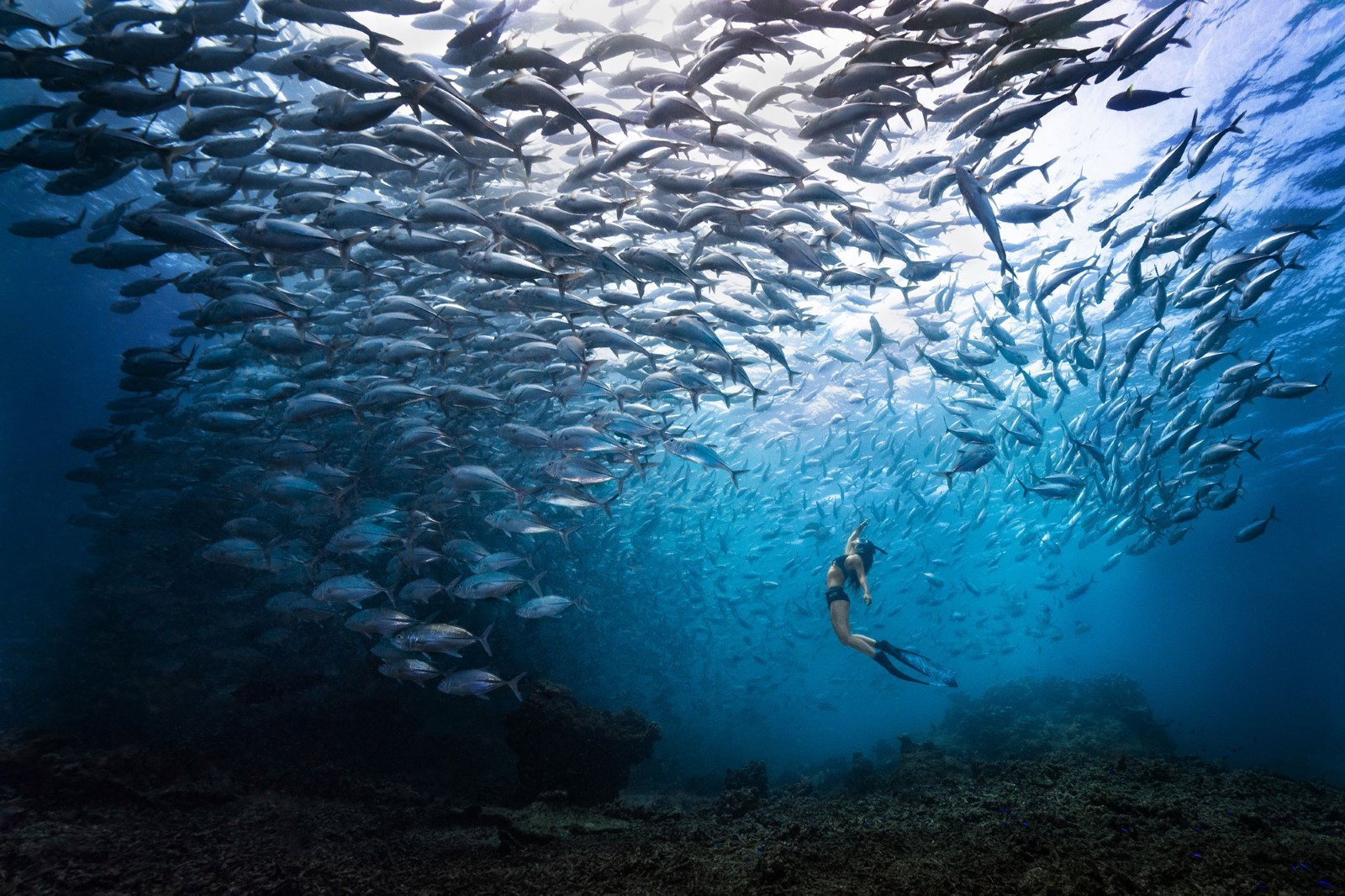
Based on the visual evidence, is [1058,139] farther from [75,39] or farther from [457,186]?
[75,39]

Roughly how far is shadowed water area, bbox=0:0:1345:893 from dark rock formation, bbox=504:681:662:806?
0.06 m

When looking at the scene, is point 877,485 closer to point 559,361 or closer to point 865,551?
point 865,551

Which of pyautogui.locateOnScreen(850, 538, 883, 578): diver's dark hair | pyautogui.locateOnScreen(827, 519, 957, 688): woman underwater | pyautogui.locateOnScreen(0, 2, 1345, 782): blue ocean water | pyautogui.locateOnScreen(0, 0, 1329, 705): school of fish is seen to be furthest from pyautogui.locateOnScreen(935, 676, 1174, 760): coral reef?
pyautogui.locateOnScreen(850, 538, 883, 578): diver's dark hair

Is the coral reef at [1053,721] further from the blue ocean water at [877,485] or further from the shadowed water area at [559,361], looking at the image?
the blue ocean water at [877,485]

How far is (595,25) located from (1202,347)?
10.6m

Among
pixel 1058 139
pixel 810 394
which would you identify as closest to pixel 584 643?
pixel 810 394

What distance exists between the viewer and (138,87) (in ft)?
15.1

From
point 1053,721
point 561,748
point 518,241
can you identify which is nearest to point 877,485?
point 1053,721

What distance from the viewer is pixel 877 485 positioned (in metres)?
28.2

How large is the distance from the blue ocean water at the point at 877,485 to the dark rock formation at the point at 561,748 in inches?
187

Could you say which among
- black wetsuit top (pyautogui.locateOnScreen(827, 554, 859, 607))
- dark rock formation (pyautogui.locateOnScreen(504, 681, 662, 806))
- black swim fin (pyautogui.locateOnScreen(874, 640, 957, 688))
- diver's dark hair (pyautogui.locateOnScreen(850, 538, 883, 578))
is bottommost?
dark rock formation (pyautogui.locateOnScreen(504, 681, 662, 806))

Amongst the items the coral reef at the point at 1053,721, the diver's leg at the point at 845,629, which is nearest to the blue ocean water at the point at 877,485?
the coral reef at the point at 1053,721

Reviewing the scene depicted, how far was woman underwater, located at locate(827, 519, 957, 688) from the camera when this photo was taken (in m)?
5.99

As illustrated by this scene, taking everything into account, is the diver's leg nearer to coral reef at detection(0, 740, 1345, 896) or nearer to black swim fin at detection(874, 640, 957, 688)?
black swim fin at detection(874, 640, 957, 688)
